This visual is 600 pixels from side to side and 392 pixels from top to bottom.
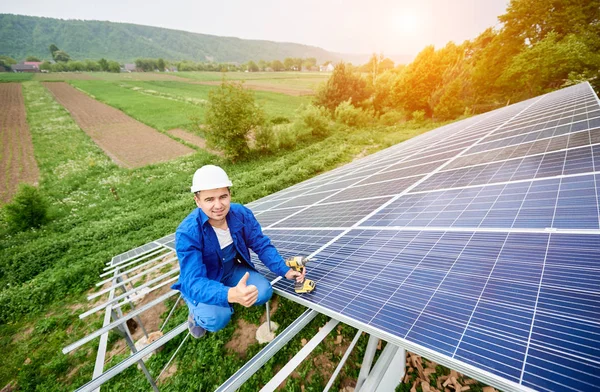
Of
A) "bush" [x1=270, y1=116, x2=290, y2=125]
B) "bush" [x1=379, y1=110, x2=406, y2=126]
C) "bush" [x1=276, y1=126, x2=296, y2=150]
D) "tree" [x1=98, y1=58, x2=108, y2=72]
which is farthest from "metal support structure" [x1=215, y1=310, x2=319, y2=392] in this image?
"tree" [x1=98, y1=58, x2=108, y2=72]

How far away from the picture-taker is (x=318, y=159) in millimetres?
24266

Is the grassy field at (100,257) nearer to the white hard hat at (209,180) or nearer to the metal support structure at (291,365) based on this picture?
the metal support structure at (291,365)

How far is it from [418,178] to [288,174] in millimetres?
14980

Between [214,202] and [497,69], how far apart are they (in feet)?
161

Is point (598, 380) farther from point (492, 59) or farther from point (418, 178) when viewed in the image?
point (492, 59)

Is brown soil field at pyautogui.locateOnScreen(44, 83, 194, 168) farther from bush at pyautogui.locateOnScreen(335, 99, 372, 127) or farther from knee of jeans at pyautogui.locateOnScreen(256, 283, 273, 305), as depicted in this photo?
knee of jeans at pyautogui.locateOnScreen(256, 283, 273, 305)


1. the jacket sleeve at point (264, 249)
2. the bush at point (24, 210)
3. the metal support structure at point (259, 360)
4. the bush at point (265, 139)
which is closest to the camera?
the metal support structure at point (259, 360)

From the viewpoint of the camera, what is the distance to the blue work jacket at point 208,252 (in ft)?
10.2

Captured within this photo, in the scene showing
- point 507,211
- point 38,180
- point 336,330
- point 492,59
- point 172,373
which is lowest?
point 38,180

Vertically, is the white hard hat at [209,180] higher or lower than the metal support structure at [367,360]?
higher

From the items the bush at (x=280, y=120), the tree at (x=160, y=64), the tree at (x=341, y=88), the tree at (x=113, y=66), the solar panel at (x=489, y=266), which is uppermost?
the tree at (x=160, y=64)

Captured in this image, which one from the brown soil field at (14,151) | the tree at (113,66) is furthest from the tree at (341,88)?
the tree at (113,66)

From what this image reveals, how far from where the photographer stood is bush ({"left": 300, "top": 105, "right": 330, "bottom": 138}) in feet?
110

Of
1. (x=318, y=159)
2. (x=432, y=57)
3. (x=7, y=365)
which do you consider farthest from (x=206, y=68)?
(x=7, y=365)
